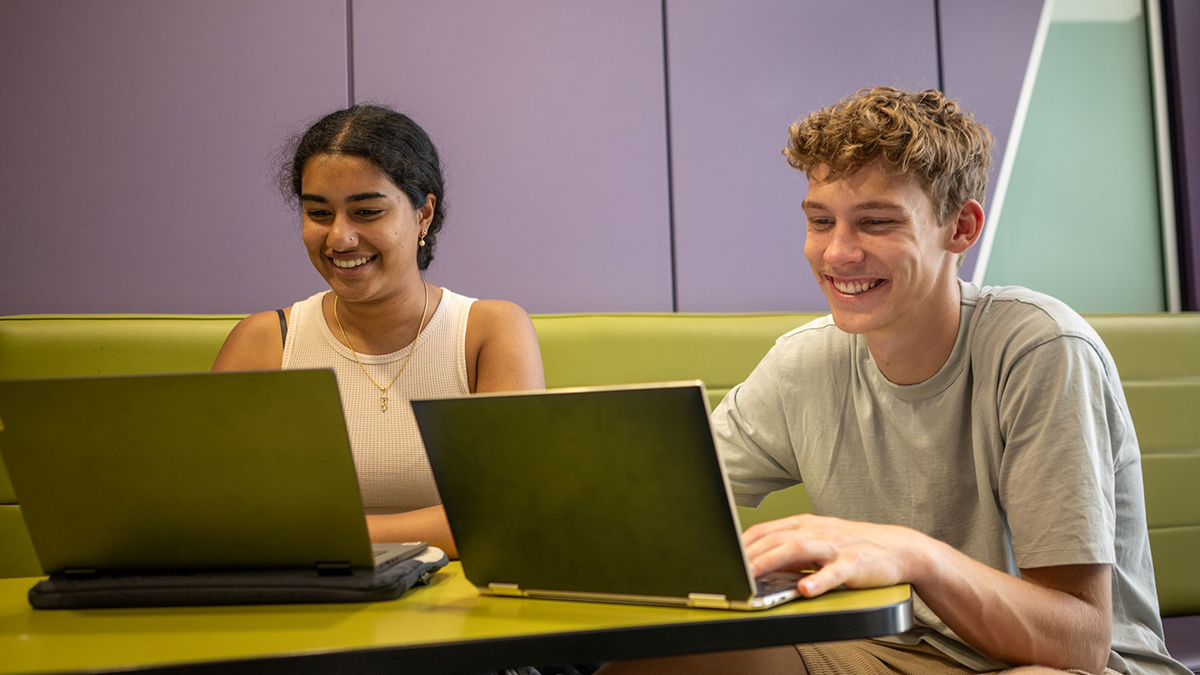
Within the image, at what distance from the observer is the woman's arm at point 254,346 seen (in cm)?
179

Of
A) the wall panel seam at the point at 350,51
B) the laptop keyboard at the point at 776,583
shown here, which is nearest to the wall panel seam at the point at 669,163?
the wall panel seam at the point at 350,51

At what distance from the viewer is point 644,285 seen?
247 centimetres

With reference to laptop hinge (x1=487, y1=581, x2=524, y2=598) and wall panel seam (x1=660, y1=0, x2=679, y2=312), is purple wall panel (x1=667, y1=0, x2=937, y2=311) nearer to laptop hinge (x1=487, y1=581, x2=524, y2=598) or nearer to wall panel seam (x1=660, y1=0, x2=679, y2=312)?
wall panel seam (x1=660, y1=0, x2=679, y2=312)

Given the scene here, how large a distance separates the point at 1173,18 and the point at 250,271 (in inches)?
107

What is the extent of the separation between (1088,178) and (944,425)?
183 centimetres

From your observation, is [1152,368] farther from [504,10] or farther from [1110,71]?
[504,10]

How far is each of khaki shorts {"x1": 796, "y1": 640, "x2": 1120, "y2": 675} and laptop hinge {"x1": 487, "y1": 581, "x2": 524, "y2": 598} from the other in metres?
0.50

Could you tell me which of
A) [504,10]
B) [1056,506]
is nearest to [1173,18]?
[504,10]

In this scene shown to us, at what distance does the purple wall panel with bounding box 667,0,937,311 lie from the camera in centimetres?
251

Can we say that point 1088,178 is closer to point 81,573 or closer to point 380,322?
point 380,322

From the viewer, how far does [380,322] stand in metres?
1.88

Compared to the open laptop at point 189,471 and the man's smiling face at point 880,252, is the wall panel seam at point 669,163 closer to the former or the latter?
the man's smiling face at point 880,252

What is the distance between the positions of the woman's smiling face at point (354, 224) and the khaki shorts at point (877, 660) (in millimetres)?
1050

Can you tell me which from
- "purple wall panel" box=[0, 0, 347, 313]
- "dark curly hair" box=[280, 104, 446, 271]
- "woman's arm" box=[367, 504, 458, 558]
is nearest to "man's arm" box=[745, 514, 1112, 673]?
"woman's arm" box=[367, 504, 458, 558]
